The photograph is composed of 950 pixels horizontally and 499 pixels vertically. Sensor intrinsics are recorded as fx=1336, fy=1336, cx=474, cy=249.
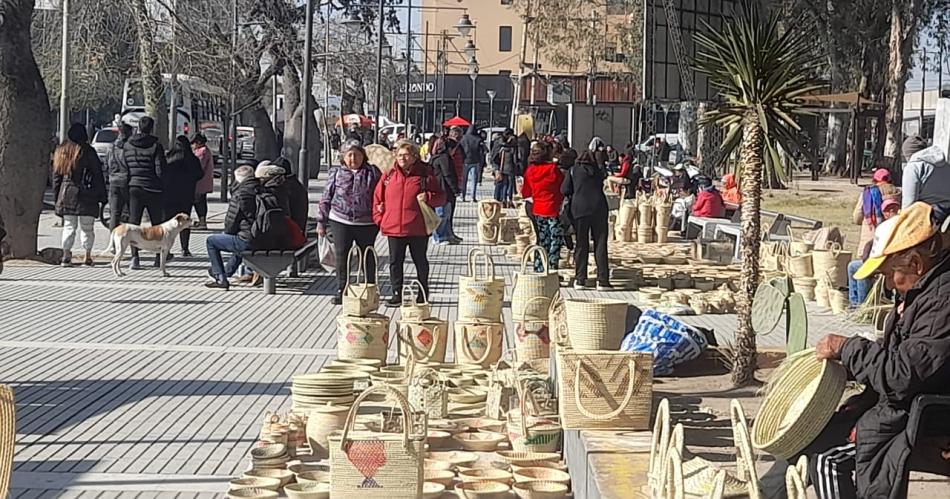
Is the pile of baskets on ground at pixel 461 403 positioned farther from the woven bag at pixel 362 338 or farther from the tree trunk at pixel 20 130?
the tree trunk at pixel 20 130

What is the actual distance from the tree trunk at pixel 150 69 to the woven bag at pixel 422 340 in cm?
1706

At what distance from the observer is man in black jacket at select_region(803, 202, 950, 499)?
180 inches

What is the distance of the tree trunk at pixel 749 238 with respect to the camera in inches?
340

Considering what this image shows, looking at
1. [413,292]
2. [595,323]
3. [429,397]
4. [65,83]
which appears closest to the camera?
[595,323]

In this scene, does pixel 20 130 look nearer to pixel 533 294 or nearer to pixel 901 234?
pixel 533 294

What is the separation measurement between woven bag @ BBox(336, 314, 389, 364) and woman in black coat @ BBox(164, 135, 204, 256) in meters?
8.72

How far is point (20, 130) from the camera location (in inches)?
687

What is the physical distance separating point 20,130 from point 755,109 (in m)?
11.7

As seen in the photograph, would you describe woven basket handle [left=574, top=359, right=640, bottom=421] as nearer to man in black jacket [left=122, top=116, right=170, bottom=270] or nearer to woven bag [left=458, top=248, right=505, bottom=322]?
woven bag [left=458, top=248, right=505, bottom=322]

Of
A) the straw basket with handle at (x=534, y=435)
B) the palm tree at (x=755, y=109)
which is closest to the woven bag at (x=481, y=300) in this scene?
the palm tree at (x=755, y=109)

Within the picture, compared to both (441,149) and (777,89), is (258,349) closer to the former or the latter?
(777,89)

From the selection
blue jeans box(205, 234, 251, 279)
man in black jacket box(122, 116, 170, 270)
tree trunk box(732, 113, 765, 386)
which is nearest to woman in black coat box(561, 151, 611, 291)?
blue jeans box(205, 234, 251, 279)

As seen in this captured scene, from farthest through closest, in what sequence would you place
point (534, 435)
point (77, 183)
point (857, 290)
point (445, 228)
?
point (445, 228) < point (77, 183) < point (857, 290) < point (534, 435)

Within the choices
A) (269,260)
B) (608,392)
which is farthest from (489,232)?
(608,392)
